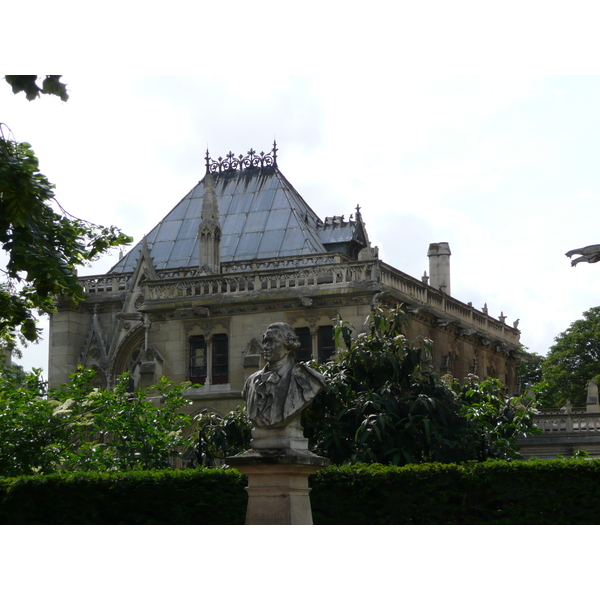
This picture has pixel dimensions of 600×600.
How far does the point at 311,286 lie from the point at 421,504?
18187mm

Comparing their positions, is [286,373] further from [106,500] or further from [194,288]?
[194,288]

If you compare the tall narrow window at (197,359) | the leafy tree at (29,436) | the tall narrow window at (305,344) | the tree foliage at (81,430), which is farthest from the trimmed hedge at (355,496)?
the tall narrow window at (197,359)

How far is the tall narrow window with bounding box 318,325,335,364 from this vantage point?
34281 millimetres

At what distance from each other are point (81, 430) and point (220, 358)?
44.6ft

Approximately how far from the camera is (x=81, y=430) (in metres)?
22.3

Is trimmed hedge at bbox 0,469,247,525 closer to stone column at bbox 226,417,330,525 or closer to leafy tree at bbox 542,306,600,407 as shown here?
stone column at bbox 226,417,330,525

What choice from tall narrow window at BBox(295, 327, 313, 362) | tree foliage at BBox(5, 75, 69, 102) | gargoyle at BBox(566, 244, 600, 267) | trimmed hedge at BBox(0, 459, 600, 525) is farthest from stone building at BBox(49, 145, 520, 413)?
tree foliage at BBox(5, 75, 69, 102)

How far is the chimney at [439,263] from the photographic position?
4478cm

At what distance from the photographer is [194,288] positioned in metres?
36.5

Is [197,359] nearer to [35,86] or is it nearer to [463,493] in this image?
[463,493]

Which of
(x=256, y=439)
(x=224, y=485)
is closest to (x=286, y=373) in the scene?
(x=256, y=439)

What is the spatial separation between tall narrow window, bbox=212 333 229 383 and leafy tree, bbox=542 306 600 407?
27.0 metres

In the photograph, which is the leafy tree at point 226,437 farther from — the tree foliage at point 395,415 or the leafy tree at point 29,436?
the leafy tree at point 29,436

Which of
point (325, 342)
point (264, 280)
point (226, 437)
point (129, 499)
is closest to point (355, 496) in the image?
point (129, 499)
